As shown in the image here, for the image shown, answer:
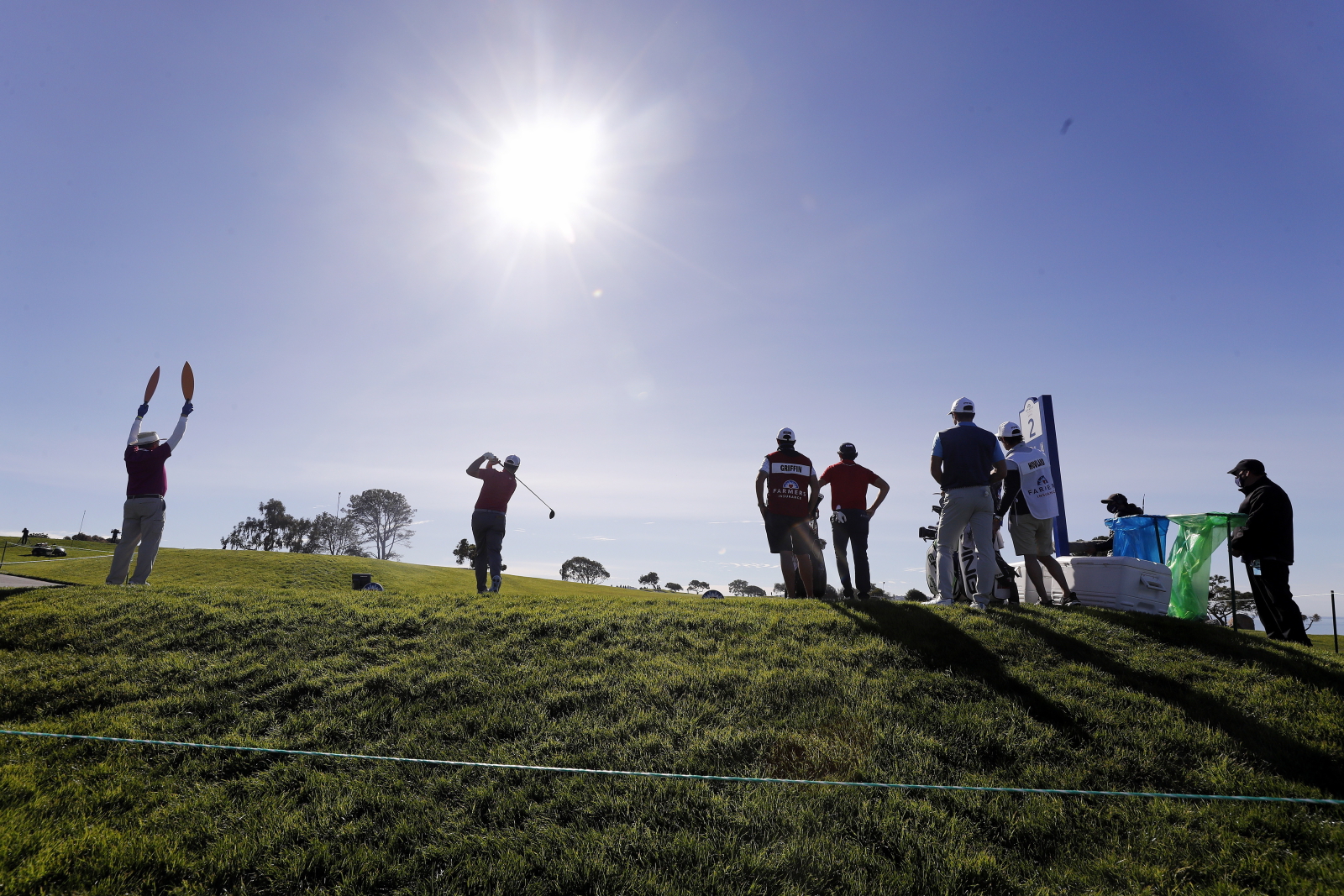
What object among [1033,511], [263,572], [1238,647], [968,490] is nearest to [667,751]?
[968,490]

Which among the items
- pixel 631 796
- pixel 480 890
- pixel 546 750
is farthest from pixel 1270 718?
pixel 480 890

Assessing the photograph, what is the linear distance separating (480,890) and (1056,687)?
16.9 feet

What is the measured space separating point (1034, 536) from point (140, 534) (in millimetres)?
15355

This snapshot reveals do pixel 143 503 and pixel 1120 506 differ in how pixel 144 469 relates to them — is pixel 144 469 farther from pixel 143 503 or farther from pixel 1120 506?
pixel 1120 506

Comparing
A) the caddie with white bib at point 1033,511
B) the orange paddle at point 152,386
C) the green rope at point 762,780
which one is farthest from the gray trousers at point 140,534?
the caddie with white bib at point 1033,511

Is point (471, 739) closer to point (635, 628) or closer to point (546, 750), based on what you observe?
point (546, 750)

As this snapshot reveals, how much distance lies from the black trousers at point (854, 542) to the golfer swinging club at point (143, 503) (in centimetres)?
1172

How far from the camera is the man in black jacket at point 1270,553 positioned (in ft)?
28.5

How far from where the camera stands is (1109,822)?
162 inches

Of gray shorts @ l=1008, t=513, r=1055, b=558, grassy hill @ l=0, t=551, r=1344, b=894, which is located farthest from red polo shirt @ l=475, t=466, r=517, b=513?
gray shorts @ l=1008, t=513, r=1055, b=558

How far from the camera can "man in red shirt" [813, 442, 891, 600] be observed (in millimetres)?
9742

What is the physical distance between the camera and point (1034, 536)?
9922 millimetres

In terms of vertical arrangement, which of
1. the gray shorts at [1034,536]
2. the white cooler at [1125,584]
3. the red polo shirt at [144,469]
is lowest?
the white cooler at [1125,584]

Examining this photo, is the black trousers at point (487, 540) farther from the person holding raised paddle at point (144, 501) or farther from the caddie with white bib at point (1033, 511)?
the caddie with white bib at point (1033, 511)
